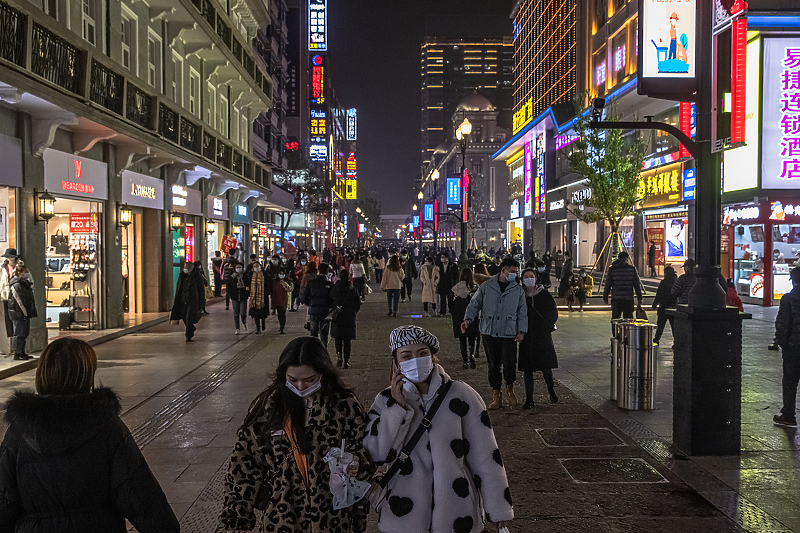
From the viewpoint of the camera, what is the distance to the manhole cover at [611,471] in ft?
19.4

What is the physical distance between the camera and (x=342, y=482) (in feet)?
9.57

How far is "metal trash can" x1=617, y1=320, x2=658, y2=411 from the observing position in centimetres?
836

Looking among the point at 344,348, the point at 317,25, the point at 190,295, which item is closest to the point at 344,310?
the point at 344,348

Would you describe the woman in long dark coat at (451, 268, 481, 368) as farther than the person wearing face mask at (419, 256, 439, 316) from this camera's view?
No

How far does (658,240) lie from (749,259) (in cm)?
1206

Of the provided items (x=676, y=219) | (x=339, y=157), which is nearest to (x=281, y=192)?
(x=676, y=219)

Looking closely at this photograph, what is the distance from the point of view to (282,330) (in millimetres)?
16203

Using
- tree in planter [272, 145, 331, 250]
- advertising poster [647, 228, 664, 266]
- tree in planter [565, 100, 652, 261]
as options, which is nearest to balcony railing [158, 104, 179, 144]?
tree in planter [565, 100, 652, 261]

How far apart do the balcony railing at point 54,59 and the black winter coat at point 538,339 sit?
8.94 m

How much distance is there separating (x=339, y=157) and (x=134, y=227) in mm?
Answer: 96628

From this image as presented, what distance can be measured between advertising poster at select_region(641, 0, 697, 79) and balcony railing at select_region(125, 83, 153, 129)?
38.5 feet

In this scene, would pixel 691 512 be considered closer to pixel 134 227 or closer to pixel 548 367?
pixel 548 367

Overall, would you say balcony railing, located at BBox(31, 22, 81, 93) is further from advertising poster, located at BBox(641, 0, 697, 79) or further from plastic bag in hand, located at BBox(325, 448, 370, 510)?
plastic bag in hand, located at BBox(325, 448, 370, 510)

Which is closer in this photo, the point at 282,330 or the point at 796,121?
the point at 282,330
